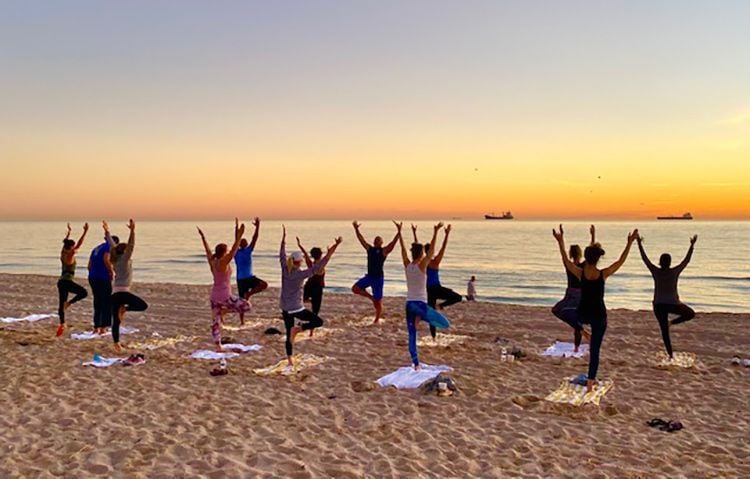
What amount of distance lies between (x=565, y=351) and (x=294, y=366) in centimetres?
512

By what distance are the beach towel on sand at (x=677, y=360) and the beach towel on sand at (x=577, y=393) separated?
6.60 feet

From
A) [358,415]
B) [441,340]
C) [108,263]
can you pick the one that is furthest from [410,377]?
Answer: [108,263]

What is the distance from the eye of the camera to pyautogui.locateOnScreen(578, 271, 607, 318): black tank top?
7922 millimetres

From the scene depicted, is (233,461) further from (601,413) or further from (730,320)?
(730,320)

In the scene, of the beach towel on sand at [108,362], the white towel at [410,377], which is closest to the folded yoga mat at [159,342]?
the beach towel on sand at [108,362]

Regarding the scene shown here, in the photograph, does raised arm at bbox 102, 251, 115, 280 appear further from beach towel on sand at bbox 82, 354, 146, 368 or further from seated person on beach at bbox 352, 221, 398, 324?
seated person on beach at bbox 352, 221, 398, 324

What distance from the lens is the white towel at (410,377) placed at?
858cm

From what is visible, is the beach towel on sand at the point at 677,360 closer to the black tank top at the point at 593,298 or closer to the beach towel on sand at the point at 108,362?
the black tank top at the point at 593,298

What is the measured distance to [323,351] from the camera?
11.1 metres

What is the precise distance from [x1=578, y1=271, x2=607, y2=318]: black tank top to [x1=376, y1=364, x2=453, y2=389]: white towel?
8.18 feet

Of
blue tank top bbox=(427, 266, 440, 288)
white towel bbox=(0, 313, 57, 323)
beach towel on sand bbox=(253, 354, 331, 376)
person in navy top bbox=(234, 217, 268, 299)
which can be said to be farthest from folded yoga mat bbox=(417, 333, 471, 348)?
white towel bbox=(0, 313, 57, 323)

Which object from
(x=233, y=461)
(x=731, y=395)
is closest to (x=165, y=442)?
(x=233, y=461)

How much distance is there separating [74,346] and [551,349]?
30.4 ft

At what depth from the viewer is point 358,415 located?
287 inches
